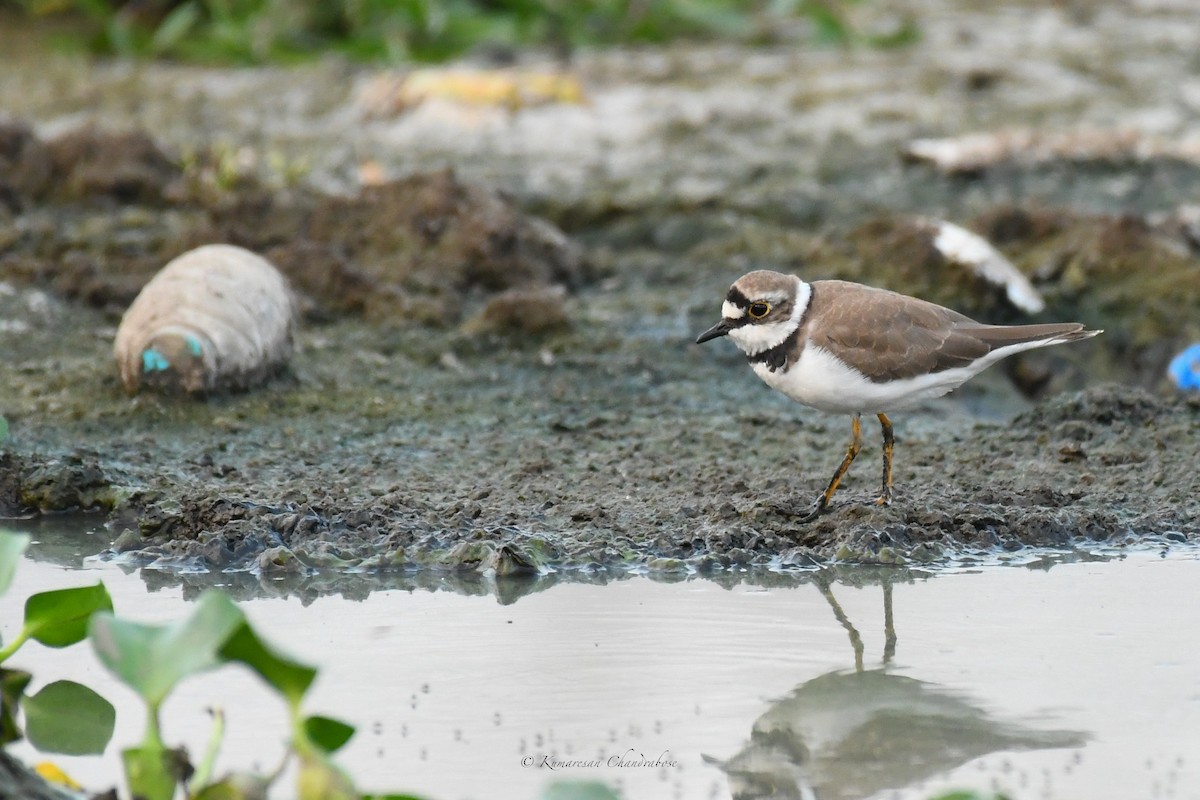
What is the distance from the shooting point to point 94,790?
339cm

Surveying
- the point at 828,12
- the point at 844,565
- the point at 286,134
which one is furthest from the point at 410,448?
the point at 828,12

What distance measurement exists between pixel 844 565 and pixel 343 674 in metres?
1.84

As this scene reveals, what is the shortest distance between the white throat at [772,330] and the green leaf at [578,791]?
2.93 meters

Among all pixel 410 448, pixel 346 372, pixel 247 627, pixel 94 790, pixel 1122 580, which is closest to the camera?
pixel 247 627

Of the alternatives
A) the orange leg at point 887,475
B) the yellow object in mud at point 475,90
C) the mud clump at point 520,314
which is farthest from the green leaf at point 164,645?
the yellow object in mud at point 475,90

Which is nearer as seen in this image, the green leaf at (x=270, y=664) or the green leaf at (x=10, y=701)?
the green leaf at (x=270, y=664)

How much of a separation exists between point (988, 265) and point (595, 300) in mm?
2082

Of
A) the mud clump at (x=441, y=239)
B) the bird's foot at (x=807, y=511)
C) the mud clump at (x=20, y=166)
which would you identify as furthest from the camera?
the mud clump at (x=20, y=166)

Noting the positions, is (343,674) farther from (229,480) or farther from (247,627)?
(229,480)

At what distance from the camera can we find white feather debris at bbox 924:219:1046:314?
7.66 meters

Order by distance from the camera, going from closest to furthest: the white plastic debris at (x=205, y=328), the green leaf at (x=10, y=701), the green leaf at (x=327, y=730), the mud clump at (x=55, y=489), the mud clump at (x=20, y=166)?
the green leaf at (x=327, y=730) < the green leaf at (x=10, y=701) < the mud clump at (x=55, y=489) < the white plastic debris at (x=205, y=328) < the mud clump at (x=20, y=166)

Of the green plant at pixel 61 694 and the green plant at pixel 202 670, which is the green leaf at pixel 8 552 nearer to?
the green plant at pixel 61 694

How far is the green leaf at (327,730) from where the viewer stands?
10.1ft

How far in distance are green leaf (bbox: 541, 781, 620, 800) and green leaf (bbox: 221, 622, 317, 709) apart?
1.61 feet
